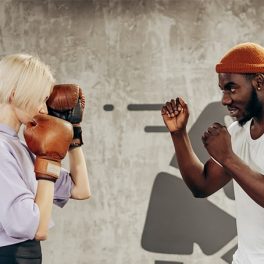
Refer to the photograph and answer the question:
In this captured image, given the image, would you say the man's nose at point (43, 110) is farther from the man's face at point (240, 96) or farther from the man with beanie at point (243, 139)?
the man's face at point (240, 96)

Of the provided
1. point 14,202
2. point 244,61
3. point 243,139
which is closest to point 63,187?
point 14,202

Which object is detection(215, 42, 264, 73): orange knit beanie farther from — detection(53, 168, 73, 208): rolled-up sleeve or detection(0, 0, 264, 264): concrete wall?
detection(0, 0, 264, 264): concrete wall

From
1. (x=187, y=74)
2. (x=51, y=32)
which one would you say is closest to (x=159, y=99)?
(x=187, y=74)

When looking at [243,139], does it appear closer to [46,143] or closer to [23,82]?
[46,143]

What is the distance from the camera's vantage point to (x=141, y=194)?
3.99m

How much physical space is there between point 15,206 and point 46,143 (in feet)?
0.84

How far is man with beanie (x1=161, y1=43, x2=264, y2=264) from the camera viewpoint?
2008mm

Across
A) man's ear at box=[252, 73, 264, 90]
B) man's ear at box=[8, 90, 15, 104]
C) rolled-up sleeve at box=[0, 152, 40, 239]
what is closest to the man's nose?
man's ear at box=[8, 90, 15, 104]

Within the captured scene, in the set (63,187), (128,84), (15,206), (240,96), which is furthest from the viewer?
(128,84)

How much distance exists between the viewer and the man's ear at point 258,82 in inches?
86.6

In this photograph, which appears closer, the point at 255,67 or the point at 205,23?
the point at 255,67

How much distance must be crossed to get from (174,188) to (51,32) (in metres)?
1.39

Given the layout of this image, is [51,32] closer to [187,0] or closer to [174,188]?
[187,0]

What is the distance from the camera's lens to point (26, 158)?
79.9 inches
